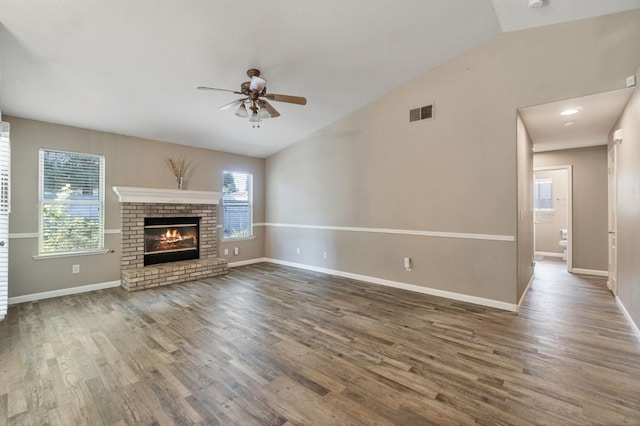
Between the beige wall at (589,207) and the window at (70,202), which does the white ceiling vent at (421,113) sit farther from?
Answer: the window at (70,202)

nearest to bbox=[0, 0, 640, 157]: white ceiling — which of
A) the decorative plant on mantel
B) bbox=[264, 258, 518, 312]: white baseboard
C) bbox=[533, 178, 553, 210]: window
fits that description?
the decorative plant on mantel

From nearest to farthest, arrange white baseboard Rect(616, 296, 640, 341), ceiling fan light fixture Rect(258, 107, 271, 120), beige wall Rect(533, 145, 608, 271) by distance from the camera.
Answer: white baseboard Rect(616, 296, 640, 341)
ceiling fan light fixture Rect(258, 107, 271, 120)
beige wall Rect(533, 145, 608, 271)

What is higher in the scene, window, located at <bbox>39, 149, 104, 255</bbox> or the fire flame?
window, located at <bbox>39, 149, 104, 255</bbox>

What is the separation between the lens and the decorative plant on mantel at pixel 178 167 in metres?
5.58

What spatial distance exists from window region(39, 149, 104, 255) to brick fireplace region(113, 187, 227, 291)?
35 cm

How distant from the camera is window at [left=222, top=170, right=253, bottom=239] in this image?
6.57 m

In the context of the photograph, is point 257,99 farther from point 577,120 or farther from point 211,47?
point 577,120

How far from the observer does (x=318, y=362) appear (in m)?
2.47

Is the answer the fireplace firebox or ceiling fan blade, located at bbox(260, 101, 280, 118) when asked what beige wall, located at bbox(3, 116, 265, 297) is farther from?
ceiling fan blade, located at bbox(260, 101, 280, 118)

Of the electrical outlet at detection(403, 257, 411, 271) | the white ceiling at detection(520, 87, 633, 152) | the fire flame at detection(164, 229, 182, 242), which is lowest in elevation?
the electrical outlet at detection(403, 257, 411, 271)

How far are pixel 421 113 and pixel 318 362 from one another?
3752mm

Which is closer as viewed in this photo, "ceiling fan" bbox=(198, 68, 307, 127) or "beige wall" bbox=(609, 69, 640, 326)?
"beige wall" bbox=(609, 69, 640, 326)

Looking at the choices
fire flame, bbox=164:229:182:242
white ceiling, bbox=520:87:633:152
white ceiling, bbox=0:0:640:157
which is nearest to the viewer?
white ceiling, bbox=0:0:640:157

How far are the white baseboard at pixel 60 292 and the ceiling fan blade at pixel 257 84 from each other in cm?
421
